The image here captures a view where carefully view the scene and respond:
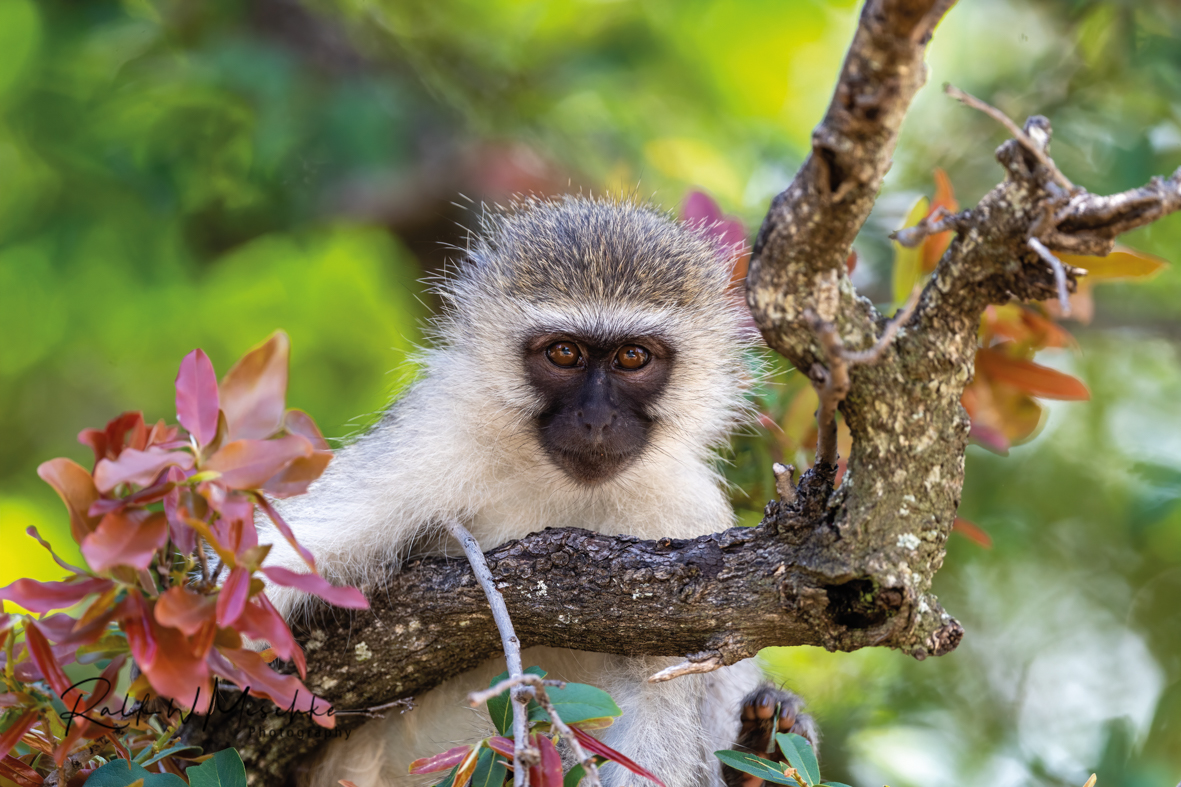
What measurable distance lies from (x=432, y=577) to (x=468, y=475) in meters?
0.45

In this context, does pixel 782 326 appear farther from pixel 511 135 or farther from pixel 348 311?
pixel 348 311

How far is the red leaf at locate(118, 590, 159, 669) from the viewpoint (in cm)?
151

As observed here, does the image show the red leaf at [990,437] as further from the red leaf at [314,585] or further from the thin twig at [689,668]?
the red leaf at [314,585]

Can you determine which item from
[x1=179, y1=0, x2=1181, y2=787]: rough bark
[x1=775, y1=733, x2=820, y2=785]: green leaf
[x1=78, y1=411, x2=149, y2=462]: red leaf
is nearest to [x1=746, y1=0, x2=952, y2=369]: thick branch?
[x1=179, y1=0, x2=1181, y2=787]: rough bark

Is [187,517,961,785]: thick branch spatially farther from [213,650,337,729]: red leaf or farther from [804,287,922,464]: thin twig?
[213,650,337,729]: red leaf

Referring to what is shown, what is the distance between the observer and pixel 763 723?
2.64 meters

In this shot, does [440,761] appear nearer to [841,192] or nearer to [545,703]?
[545,703]

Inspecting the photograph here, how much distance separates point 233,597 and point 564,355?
1.59 metres

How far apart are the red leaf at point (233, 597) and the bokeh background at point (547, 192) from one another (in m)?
2.07

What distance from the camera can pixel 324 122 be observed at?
4.18m

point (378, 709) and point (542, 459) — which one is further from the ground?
point (542, 459)

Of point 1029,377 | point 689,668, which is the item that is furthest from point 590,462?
point 1029,377

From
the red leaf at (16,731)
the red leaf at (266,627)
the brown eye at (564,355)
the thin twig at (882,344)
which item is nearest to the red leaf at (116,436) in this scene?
the red leaf at (266,627)

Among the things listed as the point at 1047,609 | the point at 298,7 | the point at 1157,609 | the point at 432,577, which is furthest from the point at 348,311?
the point at 1157,609
